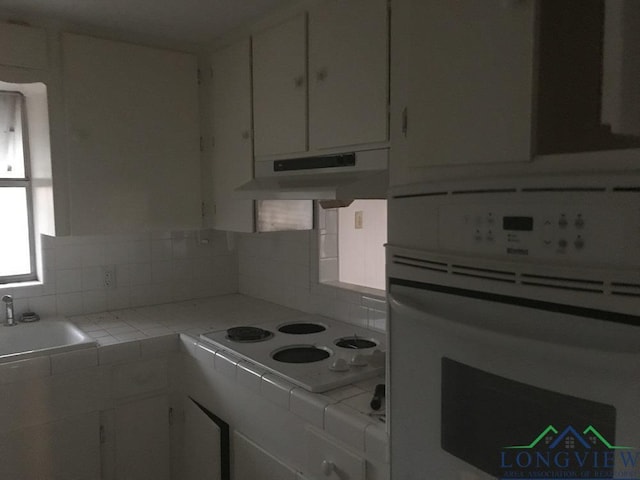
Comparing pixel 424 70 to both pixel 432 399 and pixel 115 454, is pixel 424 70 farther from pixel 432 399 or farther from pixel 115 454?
pixel 115 454

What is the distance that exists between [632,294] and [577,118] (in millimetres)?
376

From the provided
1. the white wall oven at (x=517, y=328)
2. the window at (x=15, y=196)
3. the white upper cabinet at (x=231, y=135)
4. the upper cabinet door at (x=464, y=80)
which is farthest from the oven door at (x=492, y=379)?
the window at (x=15, y=196)

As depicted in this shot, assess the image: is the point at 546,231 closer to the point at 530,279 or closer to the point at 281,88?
the point at 530,279

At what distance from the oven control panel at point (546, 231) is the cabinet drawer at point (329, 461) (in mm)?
780

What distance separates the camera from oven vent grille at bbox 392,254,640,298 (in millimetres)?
708

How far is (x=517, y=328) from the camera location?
82 centimetres

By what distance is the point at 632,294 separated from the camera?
2.28 ft

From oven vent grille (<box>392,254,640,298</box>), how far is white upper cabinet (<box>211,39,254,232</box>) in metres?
1.39

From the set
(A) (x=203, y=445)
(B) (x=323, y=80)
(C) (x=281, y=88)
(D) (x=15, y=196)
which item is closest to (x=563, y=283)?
(B) (x=323, y=80)

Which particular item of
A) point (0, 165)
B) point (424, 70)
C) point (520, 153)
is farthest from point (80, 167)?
point (520, 153)

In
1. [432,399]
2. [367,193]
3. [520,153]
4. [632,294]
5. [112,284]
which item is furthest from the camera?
[112,284]

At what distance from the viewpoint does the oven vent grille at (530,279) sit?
27.9 inches

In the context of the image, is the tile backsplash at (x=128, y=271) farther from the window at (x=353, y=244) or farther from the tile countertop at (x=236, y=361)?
the window at (x=353, y=244)

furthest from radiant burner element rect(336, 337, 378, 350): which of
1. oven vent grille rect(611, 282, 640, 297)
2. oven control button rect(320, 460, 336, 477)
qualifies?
oven vent grille rect(611, 282, 640, 297)
